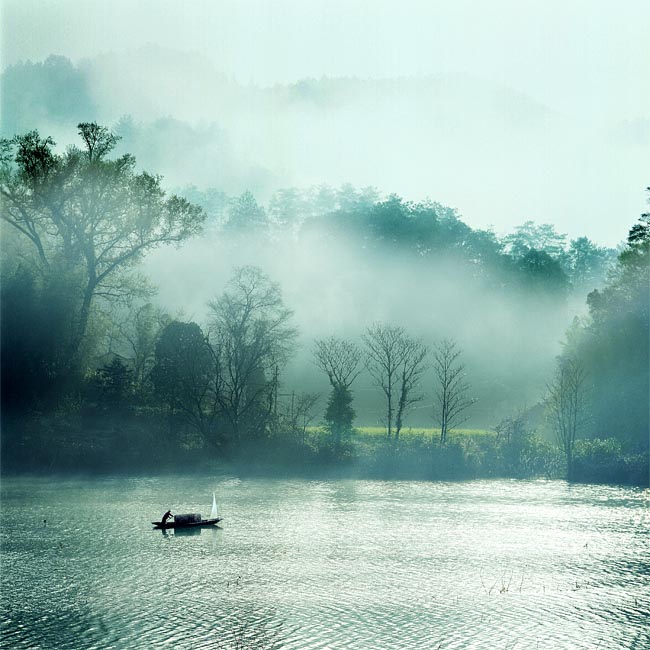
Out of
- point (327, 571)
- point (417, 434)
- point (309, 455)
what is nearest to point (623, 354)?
point (417, 434)

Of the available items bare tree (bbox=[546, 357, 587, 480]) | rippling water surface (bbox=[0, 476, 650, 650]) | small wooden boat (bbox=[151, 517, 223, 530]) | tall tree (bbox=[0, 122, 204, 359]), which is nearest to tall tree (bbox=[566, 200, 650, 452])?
bare tree (bbox=[546, 357, 587, 480])

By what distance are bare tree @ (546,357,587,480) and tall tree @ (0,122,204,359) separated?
35068 millimetres

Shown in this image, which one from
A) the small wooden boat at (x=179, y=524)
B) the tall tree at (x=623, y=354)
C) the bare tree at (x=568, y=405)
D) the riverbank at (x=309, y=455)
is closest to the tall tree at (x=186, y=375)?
the riverbank at (x=309, y=455)

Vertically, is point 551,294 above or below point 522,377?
above

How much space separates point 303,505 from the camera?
163 feet

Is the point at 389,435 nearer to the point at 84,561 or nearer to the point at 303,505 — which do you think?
the point at 303,505

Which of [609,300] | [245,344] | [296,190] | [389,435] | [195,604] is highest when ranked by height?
[296,190]

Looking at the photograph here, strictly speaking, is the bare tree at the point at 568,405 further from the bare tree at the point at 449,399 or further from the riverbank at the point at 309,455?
the bare tree at the point at 449,399

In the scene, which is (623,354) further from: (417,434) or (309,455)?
(309,455)

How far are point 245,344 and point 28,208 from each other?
21069 mm

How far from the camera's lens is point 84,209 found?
73.9m

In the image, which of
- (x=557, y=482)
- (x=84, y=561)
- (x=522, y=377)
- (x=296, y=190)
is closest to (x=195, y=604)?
(x=84, y=561)

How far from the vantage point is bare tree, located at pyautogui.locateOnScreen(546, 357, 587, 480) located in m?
66.9

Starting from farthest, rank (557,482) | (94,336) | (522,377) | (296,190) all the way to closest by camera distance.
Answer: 1. (296,190)
2. (522,377)
3. (94,336)
4. (557,482)
